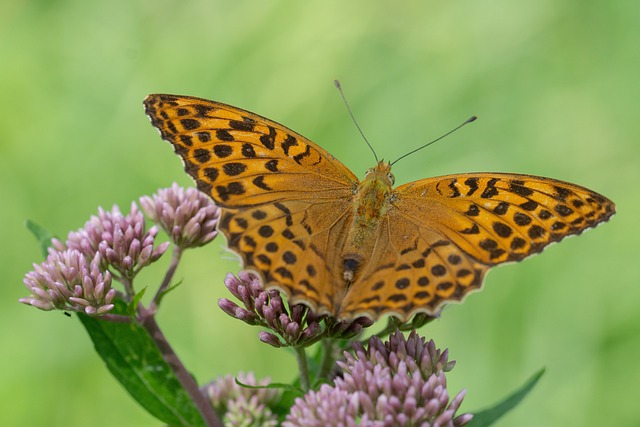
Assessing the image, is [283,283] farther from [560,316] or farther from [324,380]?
[560,316]

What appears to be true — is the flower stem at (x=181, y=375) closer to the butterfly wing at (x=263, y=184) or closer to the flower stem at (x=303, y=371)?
the flower stem at (x=303, y=371)

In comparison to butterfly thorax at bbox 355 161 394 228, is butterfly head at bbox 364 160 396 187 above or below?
above

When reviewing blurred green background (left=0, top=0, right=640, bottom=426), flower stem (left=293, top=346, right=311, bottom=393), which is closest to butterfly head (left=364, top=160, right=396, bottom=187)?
flower stem (left=293, top=346, right=311, bottom=393)

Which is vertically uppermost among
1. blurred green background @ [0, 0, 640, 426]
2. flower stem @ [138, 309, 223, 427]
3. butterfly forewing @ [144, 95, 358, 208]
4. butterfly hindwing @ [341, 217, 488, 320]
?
blurred green background @ [0, 0, 640, 426]

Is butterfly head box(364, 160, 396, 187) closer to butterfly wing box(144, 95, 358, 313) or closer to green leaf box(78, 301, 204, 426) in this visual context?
butterfly wing box(144, 95, 358, 313)

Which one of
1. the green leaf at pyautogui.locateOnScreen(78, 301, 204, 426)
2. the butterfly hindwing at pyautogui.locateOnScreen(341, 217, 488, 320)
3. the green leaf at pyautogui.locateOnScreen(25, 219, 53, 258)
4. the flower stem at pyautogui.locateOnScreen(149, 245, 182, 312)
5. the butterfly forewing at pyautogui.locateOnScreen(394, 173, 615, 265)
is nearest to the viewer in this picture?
the butterfly hindwing at pyautogui.locateOnScreen(341, 217, 488, 320)

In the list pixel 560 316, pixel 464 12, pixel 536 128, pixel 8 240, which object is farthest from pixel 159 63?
pixel 560 316

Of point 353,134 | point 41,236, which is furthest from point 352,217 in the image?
point 353,134
